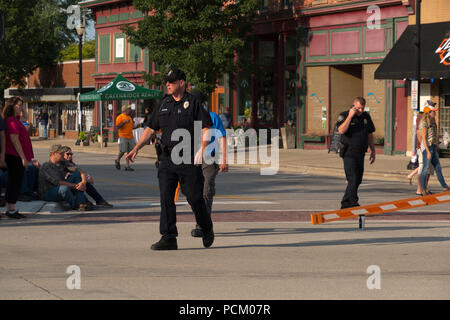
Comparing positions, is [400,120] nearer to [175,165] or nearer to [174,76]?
[174,76]

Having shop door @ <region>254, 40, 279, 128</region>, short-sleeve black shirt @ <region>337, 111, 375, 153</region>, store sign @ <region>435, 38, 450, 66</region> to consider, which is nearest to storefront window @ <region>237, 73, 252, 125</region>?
shop door @ <region>254, 40, 279, 128</region>

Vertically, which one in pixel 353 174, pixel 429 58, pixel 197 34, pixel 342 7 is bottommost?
pixel 353 174

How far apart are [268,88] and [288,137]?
332cm

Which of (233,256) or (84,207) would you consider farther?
(84,207)

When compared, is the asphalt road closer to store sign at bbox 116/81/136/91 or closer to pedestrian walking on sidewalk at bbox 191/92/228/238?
pedestrian walking on sidewalk at bbox 191/92/228/238

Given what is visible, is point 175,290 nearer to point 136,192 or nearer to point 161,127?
point 161,127

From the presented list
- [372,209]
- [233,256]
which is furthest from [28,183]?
[372,209]

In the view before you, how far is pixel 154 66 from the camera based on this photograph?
1623 inches

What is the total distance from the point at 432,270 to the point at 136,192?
9.35 m

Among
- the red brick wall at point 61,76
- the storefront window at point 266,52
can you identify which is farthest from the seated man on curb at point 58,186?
the red brick wall at point 61,76

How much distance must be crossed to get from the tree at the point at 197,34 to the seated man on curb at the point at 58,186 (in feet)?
55.2

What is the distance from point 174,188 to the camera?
9.32m

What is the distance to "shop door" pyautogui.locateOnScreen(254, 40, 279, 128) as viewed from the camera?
1355 inches
